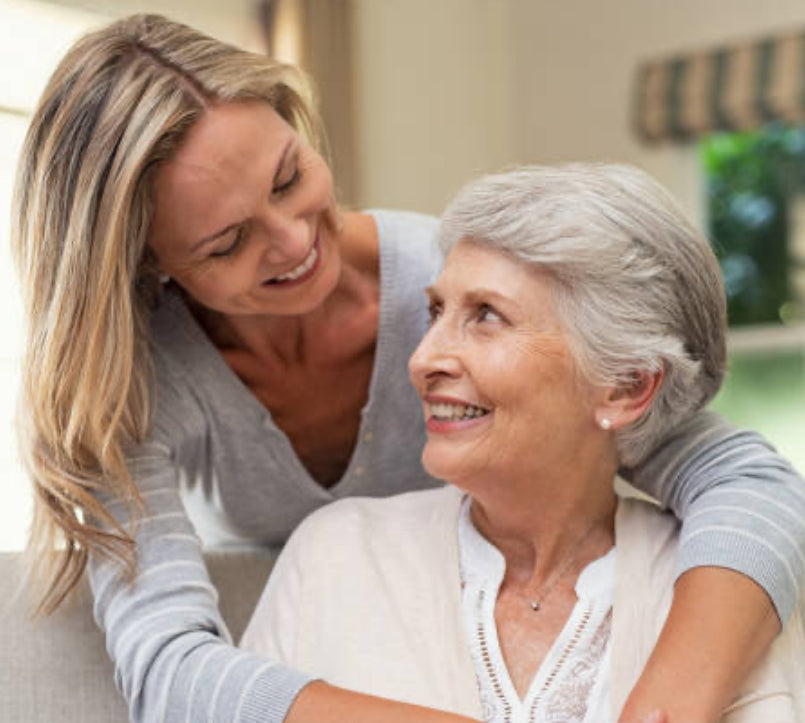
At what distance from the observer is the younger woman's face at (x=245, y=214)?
1660 mm

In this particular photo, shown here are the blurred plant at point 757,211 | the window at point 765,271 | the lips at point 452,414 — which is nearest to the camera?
the lips at point 452,414

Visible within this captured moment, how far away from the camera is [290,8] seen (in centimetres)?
506

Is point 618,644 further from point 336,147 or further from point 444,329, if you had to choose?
point 336,147

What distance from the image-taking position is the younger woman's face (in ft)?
5.45

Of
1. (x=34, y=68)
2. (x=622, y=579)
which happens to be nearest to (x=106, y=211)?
(x=622, y=579)

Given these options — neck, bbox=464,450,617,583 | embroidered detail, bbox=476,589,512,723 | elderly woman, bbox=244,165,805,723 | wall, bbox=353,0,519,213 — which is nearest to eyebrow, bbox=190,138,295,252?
elderly woman, bbox=244,165,805,723

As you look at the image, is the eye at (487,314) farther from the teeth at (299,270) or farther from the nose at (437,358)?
the teeth at (299,270)

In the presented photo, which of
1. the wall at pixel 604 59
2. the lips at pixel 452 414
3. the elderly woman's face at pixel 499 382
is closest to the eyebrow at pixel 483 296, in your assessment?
the elderly woman's face at pixel 499 382

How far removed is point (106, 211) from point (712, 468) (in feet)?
2.93

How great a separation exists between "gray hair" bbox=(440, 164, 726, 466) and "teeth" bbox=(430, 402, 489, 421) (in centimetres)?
15

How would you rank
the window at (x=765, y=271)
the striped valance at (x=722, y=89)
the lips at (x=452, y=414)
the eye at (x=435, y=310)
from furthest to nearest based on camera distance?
1. the window at (x=765, y=271)
2. the striped valance at (x=722, y=89)
3. the eye at (x=435, y=310)
4. the lips at (x=452, y=414)

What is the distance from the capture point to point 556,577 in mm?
1740

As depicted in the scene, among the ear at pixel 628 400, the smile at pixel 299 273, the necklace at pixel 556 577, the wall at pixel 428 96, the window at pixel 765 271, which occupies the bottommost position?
the window at pixel 765 271

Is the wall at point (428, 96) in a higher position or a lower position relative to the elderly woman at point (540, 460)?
lower
